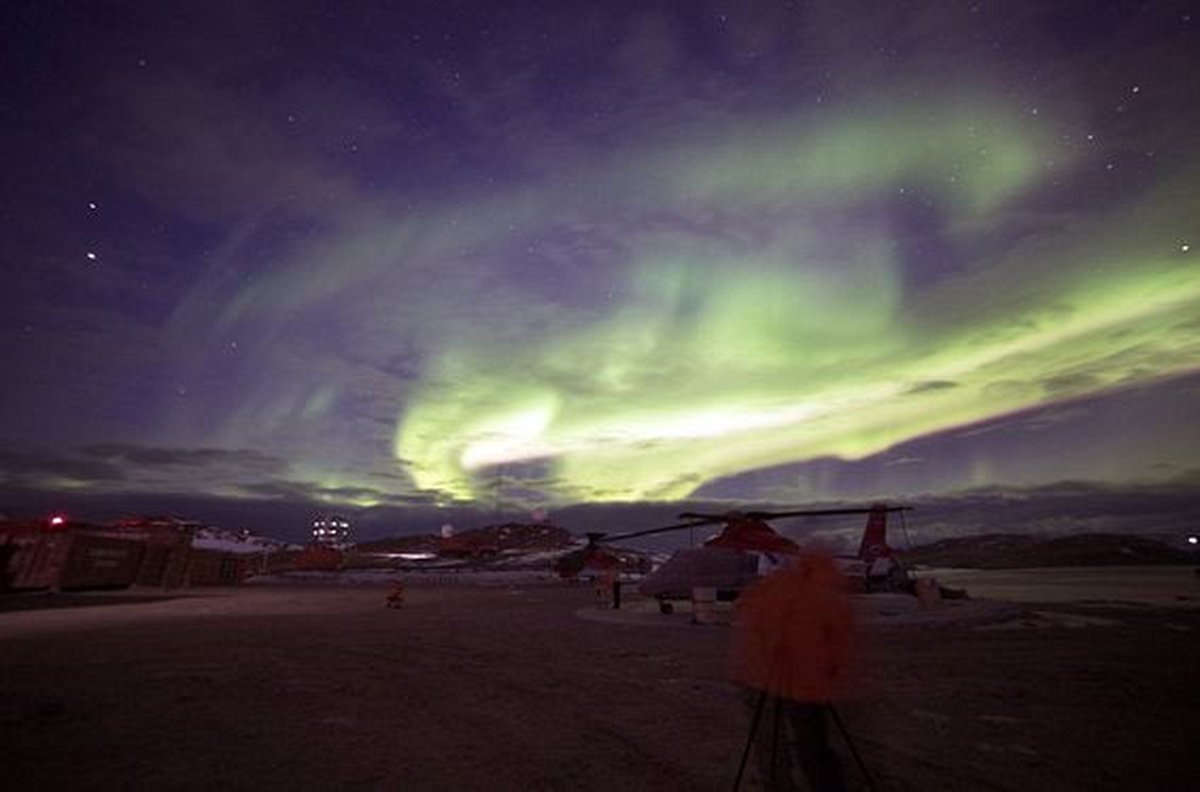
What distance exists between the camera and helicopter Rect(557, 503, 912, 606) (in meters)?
16.0

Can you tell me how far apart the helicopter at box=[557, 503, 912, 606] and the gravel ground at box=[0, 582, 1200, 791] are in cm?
309

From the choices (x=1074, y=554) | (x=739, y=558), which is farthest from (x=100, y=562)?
(x=1074, y=554)

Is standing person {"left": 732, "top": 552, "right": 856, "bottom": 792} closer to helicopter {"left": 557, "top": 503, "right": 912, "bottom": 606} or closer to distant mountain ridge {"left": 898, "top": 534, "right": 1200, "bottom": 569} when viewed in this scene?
helicopter {"left": 557, "top": 503, "right": 912, "bottom": 606}

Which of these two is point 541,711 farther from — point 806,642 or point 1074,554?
point 1074,554

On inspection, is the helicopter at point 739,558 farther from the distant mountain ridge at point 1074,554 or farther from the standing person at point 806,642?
the distant mountain ridge at point 1074,554

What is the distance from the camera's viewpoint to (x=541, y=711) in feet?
28.6

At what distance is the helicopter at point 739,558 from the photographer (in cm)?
1603

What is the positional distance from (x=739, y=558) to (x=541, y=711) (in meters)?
15.7

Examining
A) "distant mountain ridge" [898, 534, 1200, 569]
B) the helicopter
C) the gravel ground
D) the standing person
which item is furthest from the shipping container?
"distant mountain ridge" [898, 534, 1200, 569]

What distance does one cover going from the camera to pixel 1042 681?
10328 millimetres

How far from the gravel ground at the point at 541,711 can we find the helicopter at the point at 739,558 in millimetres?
3088

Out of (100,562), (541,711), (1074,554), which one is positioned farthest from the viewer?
(1074,554)

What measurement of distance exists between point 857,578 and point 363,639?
23.3m

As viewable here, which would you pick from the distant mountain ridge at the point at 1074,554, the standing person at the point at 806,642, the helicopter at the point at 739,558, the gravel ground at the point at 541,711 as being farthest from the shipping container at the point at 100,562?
the distant mountain ridge at the point at 1074,554
